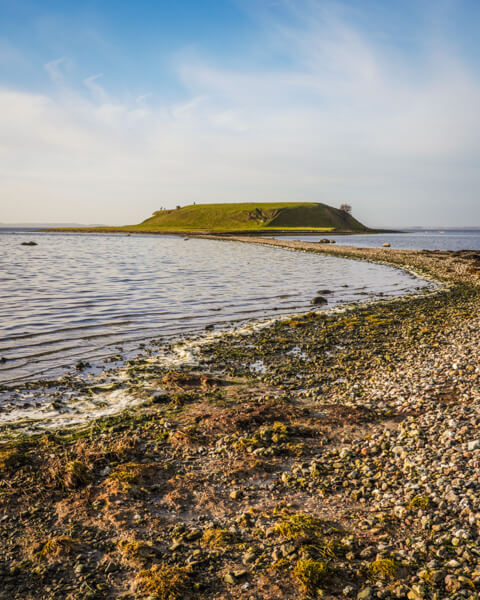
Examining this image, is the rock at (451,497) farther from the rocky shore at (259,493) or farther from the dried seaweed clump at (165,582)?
the dried seaweed clump at (165,582)

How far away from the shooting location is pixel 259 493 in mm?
7398

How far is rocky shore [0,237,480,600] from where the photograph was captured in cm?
543

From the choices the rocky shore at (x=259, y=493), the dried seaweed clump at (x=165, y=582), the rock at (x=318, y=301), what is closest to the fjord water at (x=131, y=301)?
the rock at (x=318, y=301)

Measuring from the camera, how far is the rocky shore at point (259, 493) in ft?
17.8

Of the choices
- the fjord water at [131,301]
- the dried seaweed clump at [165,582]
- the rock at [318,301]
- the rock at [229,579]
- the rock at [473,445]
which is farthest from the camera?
the rock at [318,301]

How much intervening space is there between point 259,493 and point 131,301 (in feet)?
69.3

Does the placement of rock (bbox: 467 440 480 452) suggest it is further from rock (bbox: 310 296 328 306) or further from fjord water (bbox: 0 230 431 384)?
rock (bbox: 310 296 328 306)

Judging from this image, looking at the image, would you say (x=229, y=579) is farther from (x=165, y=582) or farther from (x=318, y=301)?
(x=318, y=301)

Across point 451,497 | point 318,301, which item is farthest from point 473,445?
point 318,301

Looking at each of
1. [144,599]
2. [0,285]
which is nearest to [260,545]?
[144,599]

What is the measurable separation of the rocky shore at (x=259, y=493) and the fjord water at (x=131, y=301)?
516cm

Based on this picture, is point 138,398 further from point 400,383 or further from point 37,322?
point 37,322

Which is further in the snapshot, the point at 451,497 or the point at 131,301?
the point at 131,301

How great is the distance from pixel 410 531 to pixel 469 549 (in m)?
0.80
